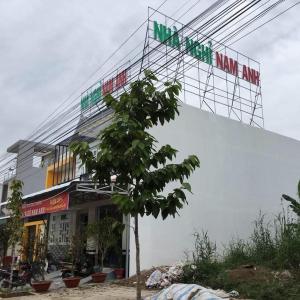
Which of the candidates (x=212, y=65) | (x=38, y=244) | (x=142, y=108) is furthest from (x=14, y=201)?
(x=212, y=65)

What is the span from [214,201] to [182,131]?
309 cm

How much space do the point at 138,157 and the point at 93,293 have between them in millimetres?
7222

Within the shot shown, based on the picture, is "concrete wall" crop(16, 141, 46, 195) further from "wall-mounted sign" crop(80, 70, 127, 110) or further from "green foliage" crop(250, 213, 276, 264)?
"green foliage" crop(250, 213, 276, 264)

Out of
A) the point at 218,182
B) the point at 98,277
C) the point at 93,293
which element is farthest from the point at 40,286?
the point at 218,182

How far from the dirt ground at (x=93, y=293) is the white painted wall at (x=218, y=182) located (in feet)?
6.18

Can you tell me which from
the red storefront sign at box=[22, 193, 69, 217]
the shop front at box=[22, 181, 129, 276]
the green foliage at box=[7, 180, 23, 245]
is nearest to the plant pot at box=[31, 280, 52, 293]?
the green foliage at box=[7, 180, 23, 245]

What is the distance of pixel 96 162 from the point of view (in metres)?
8.05

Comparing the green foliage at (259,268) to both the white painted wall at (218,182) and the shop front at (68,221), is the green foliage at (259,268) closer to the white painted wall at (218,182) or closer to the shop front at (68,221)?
the white painted wall at (218,182)

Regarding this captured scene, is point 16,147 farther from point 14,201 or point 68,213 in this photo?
point 14,201

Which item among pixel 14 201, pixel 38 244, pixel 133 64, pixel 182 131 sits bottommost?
pixel 38 244

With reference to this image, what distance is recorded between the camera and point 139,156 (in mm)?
7621

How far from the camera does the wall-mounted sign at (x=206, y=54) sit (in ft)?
59.9

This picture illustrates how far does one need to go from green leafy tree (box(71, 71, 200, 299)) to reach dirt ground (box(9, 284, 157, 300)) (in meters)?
4.72

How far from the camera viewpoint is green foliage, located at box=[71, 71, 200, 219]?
7.66 meters
